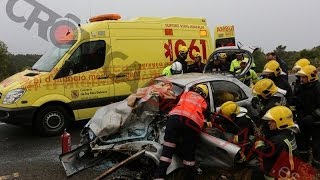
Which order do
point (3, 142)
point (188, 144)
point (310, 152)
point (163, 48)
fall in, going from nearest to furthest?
point (188, 144), point (310, 152), point (3, 142), point (163, 48)

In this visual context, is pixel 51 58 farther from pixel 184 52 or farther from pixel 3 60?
pixel 3 60

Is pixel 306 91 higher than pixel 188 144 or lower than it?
higher

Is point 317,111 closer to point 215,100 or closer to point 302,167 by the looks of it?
point 302,167

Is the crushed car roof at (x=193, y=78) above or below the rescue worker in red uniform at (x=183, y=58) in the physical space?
below

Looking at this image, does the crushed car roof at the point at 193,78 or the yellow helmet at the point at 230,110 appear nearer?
the yellow helmet at the point at 230,110

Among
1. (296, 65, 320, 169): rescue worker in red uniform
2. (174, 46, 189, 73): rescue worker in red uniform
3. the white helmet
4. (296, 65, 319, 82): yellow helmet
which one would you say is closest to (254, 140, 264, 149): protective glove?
(296, 65, 320, 169): rescue worker in red uniform

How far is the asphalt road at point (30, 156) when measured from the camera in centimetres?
625

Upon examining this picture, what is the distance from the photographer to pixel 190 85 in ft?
22.1

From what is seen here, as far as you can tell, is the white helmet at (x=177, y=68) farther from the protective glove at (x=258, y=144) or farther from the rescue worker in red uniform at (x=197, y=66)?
the protective glove at (x=258, y=144)

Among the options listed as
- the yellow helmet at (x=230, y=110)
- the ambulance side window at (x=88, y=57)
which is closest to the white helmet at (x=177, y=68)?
the ambulance side window at (x=88, y=57)

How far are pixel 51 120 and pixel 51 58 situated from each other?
1.37 meters

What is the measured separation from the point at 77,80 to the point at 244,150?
14.4ft

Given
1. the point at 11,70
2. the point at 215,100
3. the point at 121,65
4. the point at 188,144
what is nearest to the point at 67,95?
the point at 121,65

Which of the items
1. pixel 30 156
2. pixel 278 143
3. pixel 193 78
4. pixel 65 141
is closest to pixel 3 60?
pixel 30 156
